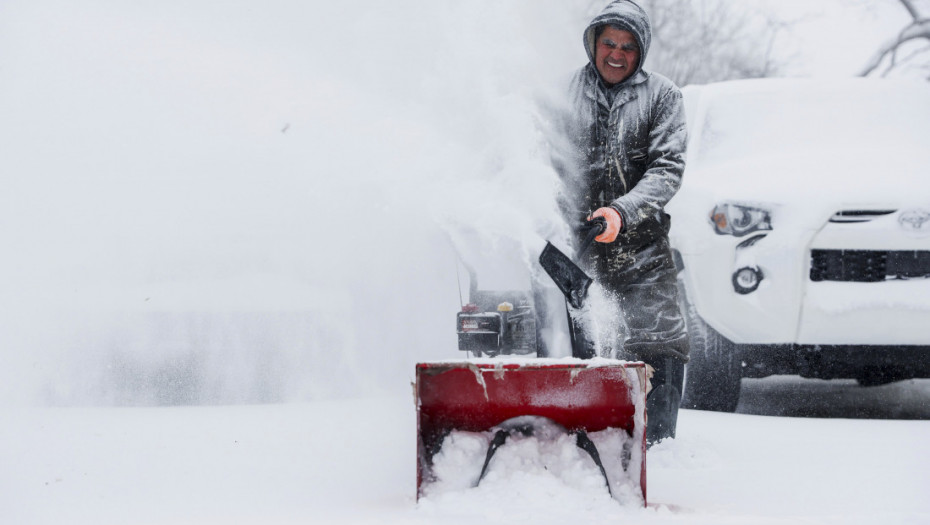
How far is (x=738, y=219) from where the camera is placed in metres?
4.93

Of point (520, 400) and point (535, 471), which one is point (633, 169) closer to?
point (520, 400)

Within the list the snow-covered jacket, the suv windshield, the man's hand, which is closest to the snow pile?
the man's hand

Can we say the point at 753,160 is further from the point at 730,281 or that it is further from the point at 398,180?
the point at 398,180

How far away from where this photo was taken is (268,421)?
16.7 ft

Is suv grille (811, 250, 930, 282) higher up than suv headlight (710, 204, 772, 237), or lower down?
lower down

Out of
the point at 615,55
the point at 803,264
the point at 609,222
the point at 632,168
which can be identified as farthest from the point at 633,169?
the point at 803,264

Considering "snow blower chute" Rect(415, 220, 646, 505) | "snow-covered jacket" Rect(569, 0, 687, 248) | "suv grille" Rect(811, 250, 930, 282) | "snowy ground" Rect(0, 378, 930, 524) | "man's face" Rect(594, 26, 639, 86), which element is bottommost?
"snowy ground" Rect(0, 378, 930, 524)

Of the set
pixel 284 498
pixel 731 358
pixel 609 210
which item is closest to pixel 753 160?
pixel 731 358

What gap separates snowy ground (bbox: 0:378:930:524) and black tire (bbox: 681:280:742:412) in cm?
8

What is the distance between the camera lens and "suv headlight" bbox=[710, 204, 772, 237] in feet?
16.0

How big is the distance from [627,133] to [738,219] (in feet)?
A: 3.88

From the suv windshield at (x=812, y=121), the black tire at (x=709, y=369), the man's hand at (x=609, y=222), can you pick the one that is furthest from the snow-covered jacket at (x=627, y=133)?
the suv windshield at (x=812, y=121)

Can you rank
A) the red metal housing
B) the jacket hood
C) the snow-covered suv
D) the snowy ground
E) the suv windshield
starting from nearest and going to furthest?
the snowy ground, the red metal housing, the jacket hood, the snow-covered suv, the suv windshield

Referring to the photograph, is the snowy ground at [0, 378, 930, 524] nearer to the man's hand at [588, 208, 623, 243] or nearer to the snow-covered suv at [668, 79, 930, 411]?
the snow-covered suv at [668, 79, 930, 411]
